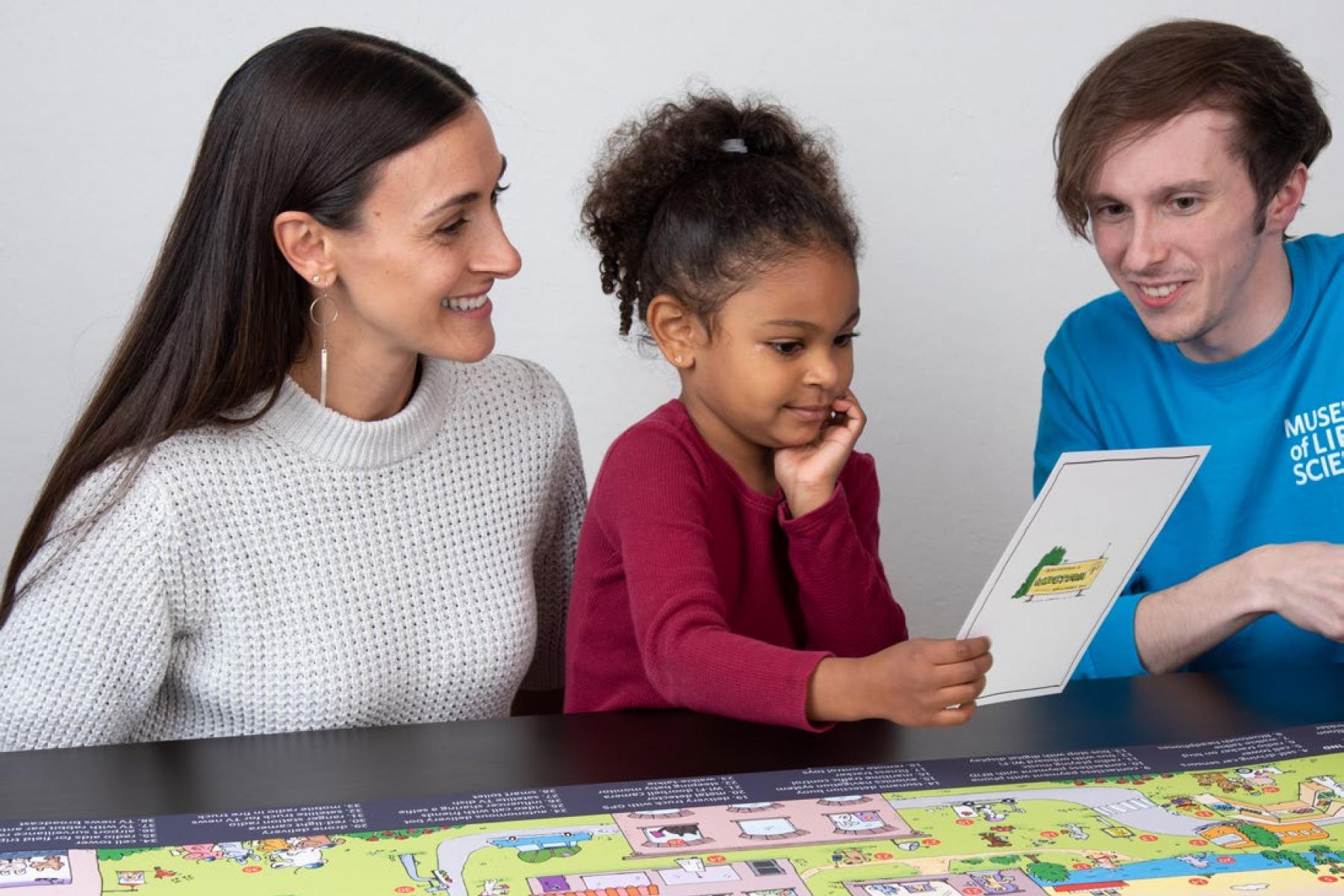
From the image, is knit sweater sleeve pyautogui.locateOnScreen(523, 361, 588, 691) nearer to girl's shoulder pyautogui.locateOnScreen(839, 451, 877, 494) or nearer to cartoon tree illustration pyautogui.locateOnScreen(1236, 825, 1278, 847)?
girl's shoulder pyautogui.locateOnScreen(839, 451, 877, 494)

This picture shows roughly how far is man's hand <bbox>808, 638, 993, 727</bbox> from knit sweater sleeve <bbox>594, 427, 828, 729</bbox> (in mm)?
24

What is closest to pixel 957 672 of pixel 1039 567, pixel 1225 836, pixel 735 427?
pixel 1039 567

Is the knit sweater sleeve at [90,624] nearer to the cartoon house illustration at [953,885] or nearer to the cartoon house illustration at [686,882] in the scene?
the cartoon house illustration at [686,882]

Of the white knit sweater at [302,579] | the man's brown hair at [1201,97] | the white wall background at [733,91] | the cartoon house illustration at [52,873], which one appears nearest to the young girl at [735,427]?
the white knit sweater at [302,579]

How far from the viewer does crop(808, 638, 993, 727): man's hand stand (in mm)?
1374

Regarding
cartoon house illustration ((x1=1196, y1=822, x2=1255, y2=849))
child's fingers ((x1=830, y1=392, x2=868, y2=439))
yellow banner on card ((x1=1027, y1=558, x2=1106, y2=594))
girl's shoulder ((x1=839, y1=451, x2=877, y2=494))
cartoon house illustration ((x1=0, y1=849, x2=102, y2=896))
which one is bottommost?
cartoon house illustration ((x1=0, y1=849, x2=102, y2=896))

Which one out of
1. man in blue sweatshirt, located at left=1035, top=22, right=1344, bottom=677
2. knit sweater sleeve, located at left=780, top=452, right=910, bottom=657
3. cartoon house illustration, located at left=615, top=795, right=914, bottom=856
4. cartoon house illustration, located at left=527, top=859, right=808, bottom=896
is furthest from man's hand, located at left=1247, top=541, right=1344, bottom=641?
cartoon house illustration, located at left=527, top=859, right=808, bottom=896

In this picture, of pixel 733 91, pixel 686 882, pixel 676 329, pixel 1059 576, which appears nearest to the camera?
pixel 686 882

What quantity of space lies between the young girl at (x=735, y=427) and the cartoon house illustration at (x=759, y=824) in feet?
1.10

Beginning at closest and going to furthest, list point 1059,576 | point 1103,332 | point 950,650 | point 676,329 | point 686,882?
point 686,882 → point 950,650 → point 1059,576 → point 676,329 → point 1103,332

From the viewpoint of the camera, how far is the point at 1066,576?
4.92 feet

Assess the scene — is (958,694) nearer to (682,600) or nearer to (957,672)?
(957,672)

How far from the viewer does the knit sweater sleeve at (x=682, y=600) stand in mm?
1472

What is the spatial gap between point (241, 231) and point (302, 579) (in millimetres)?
395
